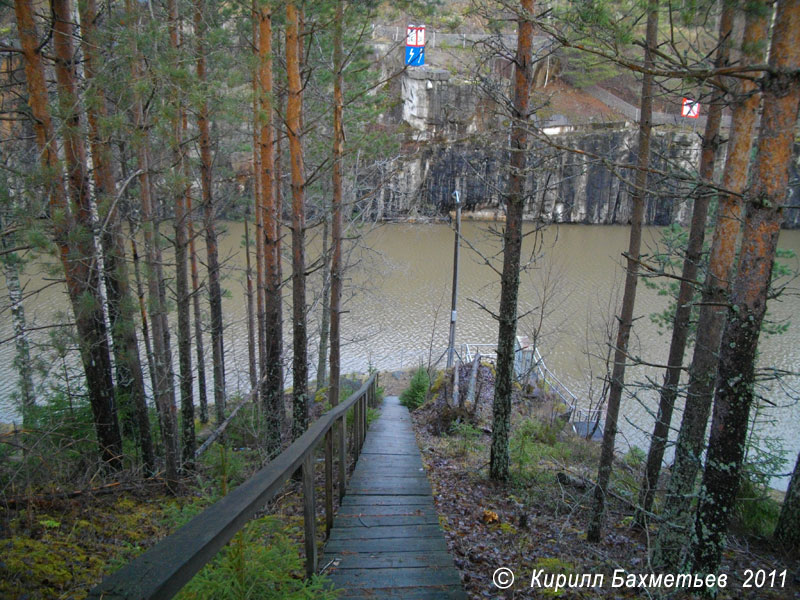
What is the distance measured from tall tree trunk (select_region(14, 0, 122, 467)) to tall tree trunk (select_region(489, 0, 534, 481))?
167 inches

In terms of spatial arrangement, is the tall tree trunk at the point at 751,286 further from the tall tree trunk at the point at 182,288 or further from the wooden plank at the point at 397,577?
the tall tree trunk at the point at 182,288

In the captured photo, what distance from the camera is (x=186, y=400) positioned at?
8094 millimetres

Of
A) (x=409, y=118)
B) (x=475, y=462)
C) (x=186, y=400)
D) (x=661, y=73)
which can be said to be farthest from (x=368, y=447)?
(x=409, y=118)

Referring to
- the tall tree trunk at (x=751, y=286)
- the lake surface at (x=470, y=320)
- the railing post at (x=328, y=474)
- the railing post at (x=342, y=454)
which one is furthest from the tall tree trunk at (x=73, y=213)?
the lake surface at (x=470, y=320)

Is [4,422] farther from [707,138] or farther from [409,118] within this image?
[409,118]

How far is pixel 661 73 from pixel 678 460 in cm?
361

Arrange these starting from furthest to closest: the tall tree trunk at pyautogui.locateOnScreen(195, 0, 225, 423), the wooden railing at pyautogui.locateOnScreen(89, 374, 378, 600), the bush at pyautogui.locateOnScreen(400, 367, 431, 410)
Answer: the bush at pyautogui.locateOnScreen(400, 367, 431, 410)
the tall tree trunk at pyautogui.locateOnScreen(195, 0, 225, 423)
the wooden railing at pyautogui.locateOnScreen(89, 374, 378, 600)

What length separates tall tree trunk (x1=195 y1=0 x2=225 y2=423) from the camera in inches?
303

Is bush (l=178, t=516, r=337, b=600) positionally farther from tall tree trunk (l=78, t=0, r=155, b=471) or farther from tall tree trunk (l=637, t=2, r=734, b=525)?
tall tree trunk (l=78, t=0, r=155, b=471)

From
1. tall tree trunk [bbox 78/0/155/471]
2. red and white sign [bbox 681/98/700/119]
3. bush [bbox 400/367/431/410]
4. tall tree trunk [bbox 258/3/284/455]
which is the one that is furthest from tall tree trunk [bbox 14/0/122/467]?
bush [bbox 400/367/431/410]

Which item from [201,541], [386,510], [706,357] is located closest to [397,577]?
[386,510]

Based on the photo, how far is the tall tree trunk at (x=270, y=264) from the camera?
637cm

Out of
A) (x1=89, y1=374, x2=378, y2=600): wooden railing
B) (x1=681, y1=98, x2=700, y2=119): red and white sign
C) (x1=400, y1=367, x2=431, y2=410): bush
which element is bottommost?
(x1=400, y1=367, x2=431, y2=410): bush

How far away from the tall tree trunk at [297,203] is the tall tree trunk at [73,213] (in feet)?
7.76
